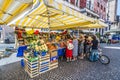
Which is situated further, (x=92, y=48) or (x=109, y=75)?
(x=92, y=48)

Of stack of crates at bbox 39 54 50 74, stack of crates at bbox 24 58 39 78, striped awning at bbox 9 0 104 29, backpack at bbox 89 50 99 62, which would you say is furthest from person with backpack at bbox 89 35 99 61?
stack of crates at bbox 24 58 39 78

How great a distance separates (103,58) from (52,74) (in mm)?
3317

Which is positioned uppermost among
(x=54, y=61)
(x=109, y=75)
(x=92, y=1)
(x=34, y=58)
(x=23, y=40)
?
(x=92, y=1)

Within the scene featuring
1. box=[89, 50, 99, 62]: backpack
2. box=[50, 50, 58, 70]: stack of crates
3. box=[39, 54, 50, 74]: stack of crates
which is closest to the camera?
box=[39, 54, 50, 74]: stack of crates

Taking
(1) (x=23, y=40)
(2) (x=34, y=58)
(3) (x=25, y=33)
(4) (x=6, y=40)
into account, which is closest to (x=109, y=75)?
(2) (x=34, y=58)

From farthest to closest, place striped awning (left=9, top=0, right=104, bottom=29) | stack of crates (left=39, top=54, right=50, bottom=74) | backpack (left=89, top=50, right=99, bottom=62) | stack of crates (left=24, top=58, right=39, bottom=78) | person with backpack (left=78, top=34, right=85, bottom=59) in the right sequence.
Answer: person with backpack (left=78, top=34, right=85, bottom=59) → backpack (left=89, top=50, right=99, bottom=62) → stack of crates (left=39, top=54, right=50, bottom=74) → stack of crates (left=24, top=58, right=39, bottom=78) → striped awning (left=9, top=0, right=104, bottom=29)

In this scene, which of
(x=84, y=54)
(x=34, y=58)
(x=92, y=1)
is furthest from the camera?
(x=92, y=1)

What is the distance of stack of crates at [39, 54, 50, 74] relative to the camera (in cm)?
472

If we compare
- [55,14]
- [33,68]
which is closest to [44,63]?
[33,68]

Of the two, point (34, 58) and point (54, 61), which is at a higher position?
point (34, 58)

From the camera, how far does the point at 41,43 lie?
506 centimetres

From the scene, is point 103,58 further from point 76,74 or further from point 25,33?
point 25,33

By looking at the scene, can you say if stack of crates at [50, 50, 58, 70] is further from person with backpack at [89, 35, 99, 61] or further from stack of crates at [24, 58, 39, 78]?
person with backpack at [89, 35, 99, 61]

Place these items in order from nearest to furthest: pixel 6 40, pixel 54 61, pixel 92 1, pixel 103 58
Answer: pixel 54 61 → pixel 103 58 → pixel 6 40 → pixel 92 1
